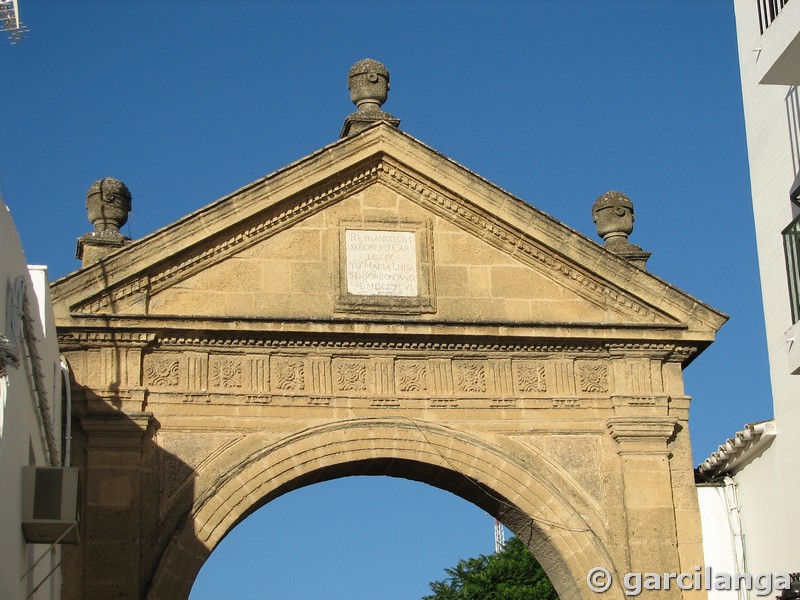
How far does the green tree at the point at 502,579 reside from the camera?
31.9 m

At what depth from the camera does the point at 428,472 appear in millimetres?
16406

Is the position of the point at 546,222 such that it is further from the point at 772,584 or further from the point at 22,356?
the point at 22,356

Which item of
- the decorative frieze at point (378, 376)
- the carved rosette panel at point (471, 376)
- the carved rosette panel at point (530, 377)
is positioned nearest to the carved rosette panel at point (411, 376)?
the decorative frieze at point (378, 376)

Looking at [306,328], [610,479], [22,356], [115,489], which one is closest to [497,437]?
[610,479]

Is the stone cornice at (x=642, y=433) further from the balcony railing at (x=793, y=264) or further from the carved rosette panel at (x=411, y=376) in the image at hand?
the balcony railing at (x=793, y=264)

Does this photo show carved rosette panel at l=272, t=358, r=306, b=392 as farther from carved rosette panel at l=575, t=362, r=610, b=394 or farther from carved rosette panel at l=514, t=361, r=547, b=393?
carved rosette panel at l=575, t=362, r=610, b=394

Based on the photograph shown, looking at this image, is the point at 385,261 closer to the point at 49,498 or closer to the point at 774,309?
the point at 774,309

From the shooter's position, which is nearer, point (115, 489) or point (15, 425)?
point (15, 425)

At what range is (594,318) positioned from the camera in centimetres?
1684

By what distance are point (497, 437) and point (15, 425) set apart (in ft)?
20.4

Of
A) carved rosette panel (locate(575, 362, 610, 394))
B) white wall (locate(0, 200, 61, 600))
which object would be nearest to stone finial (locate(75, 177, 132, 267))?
white wall (locate(0, 200, 61, 600))

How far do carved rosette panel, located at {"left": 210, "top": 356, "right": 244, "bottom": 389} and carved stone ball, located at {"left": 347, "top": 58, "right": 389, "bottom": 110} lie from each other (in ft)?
11.4

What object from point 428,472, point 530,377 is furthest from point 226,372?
point 530,377

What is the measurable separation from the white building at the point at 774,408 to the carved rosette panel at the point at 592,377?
1.52 metres
